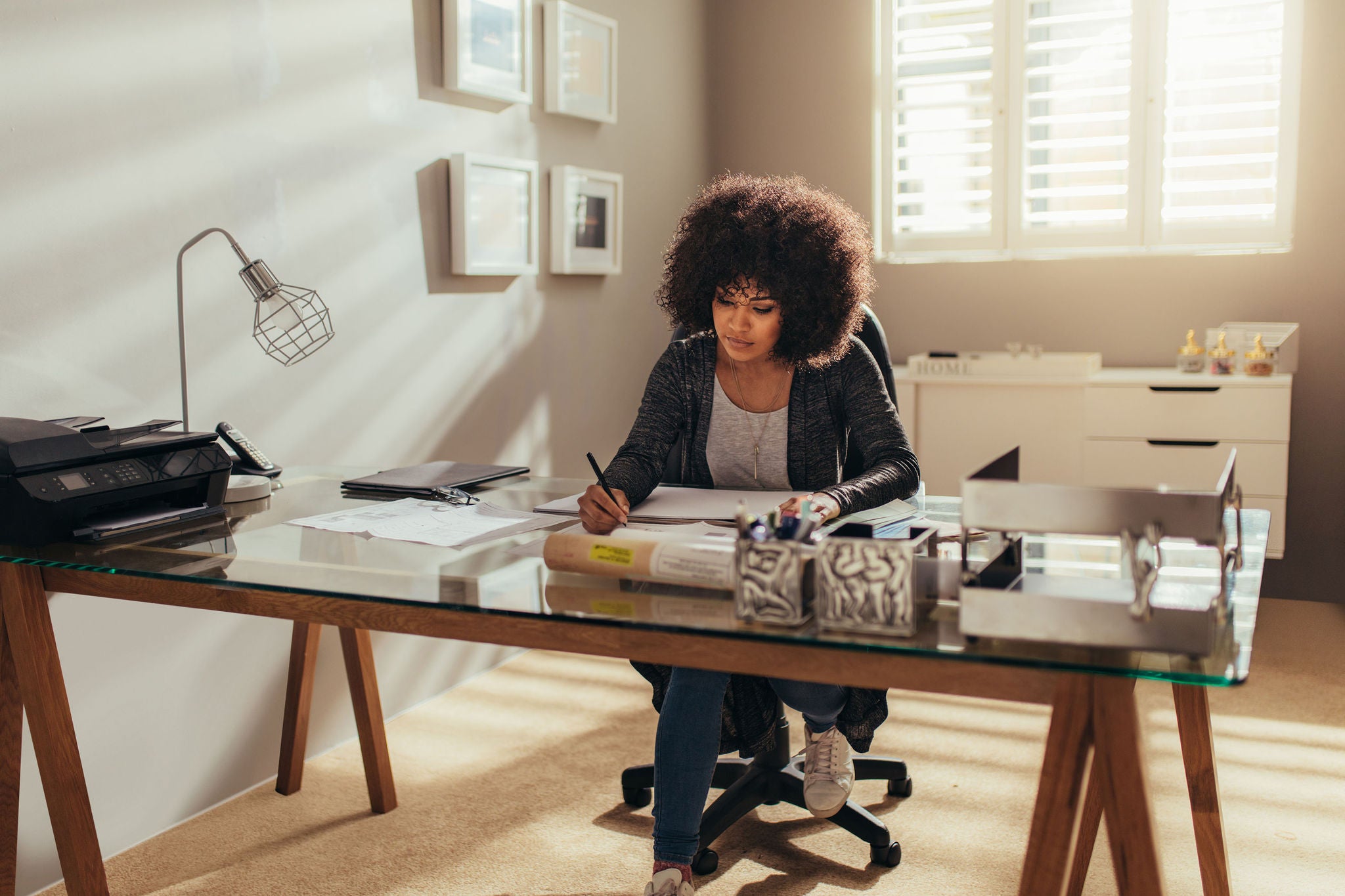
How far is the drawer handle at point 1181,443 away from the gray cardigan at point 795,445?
5.97ft

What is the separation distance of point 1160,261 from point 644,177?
5.84 ft

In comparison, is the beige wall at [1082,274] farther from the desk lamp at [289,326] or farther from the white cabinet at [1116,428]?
the desk lamp at [289,326]

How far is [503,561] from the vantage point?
1.37 metres

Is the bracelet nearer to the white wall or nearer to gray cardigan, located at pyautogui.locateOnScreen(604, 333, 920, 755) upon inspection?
gray cardigan, located at pyautogui.locateOnScreen(604, 333, 920, 755)

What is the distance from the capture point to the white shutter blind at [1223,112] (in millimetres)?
3580

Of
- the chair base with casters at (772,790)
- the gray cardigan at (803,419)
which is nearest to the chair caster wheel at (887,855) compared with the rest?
the chair base with casters at (772,790)

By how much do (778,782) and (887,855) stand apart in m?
0.24

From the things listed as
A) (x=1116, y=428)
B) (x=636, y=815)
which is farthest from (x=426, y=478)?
(x=1116, y=428)

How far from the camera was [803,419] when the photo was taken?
205 centimetres

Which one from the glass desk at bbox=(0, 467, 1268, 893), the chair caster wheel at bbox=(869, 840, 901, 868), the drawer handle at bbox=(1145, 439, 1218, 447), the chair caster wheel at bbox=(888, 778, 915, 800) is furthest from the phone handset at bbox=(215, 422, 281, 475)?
the drawer handle at bbox=(1145, 439, 1218, 447)

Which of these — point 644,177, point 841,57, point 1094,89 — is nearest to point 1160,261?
point 1094,89

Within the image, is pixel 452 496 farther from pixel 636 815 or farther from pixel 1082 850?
pixel 1082 850

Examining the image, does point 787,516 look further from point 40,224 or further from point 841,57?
point 841,57

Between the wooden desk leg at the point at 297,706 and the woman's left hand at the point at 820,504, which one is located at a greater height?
the woman's left hand at the point at 820,504
